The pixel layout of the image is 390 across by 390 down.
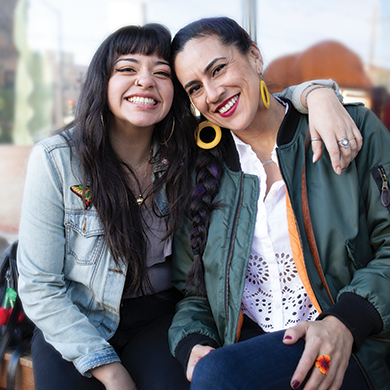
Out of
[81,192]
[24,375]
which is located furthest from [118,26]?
[24,375]

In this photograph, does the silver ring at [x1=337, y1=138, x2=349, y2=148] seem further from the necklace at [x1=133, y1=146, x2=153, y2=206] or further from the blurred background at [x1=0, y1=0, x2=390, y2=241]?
the blurred background at [x1=0, y1=0, x2=390, y2=241]

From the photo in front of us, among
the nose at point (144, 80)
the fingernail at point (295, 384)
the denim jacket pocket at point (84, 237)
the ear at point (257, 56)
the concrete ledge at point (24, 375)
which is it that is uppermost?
the ear at point (257, 56)

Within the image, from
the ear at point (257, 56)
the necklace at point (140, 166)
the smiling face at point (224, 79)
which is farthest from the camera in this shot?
the necklace at point (140, 166)

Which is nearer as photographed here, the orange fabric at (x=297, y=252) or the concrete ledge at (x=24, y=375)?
the orange fabric at (x=297, y=252)

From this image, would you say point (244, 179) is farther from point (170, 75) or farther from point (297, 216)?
point (170, 75)

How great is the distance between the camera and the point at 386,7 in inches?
99.3

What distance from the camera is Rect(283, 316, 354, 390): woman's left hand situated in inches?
47.8

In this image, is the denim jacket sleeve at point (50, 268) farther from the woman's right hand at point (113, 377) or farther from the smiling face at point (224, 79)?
the smiling face at point (224, 79)

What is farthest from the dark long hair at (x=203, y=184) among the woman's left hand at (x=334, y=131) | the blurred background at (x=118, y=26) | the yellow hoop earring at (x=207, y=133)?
the blurred background at (x=118, y=26)

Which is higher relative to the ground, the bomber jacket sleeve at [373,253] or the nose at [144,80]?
the nose at [144,80]

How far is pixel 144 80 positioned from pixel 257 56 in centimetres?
53

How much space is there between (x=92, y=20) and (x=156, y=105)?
1997mm

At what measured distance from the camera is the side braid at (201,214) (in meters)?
1.71

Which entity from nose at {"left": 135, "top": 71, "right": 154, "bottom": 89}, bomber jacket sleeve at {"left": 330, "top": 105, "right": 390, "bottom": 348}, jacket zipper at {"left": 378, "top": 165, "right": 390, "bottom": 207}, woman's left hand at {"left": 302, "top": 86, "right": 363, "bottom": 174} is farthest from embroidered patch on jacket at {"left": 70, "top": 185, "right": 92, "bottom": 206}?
jacket zipper at {"left": 378, "top": 165, "right": 390, "bottom": 207}
